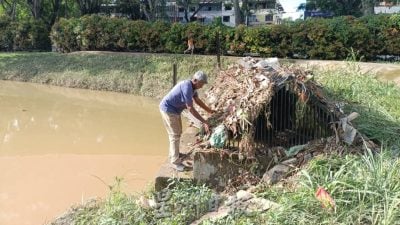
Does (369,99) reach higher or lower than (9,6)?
lower

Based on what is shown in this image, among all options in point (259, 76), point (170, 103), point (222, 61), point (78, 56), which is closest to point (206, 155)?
point (170, 103)

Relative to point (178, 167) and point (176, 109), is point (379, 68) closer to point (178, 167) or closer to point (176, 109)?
point (176, 109)

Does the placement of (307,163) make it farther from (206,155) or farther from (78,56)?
(78,56)

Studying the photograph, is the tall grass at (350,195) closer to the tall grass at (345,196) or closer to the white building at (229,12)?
the tall grass at (345,196)

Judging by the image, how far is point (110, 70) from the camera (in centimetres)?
1327

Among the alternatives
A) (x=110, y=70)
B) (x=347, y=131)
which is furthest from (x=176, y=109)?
(x=110, y=70)

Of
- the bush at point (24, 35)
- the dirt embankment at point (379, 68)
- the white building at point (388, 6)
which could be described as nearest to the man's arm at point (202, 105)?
the dirt embankment at point (379, 68)

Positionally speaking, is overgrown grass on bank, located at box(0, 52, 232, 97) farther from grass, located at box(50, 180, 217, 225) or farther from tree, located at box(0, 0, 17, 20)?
tree, located at box(0, 0, 17, 20)

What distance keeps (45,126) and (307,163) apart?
6.11m

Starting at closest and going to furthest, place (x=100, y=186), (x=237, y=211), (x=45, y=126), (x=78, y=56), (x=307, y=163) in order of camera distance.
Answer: (x=237, y=211) → (x=307, y=163) → (x=100, y=186) → (x=45, y=126) → (x=78, y=56)

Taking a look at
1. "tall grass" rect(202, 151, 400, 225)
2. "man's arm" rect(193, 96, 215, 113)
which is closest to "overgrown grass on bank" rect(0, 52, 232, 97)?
"man's arm" rect(193, 96, 215, 113)

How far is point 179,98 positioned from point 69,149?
319cm

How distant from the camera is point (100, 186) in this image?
568 cm

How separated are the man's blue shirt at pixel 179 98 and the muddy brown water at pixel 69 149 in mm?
1000
